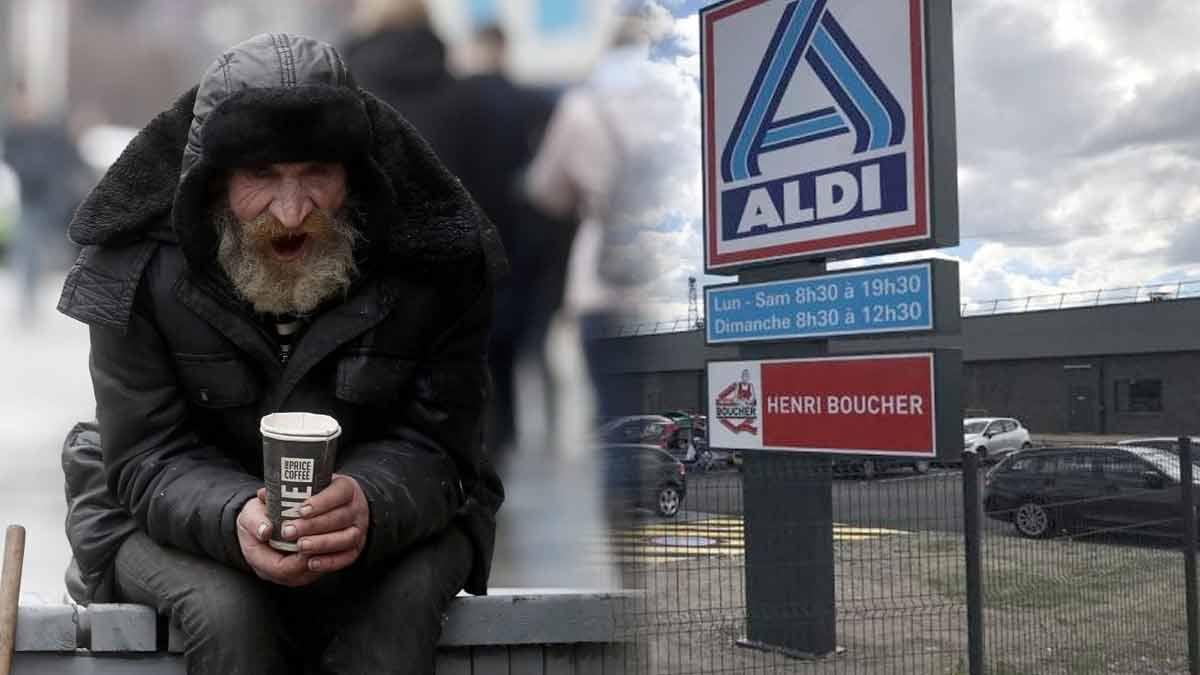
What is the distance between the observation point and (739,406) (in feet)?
15.6

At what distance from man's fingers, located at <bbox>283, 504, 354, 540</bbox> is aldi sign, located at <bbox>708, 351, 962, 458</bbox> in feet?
9.46

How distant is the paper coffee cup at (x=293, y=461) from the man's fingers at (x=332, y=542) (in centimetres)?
1

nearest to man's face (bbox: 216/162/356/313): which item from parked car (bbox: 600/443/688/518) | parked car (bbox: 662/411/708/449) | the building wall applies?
parked car (bbox: 600/443/688/518)

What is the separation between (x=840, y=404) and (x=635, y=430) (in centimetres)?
188

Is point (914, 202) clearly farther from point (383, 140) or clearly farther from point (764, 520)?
point (383, 140)

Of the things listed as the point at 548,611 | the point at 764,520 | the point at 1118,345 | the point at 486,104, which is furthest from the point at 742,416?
the point at 1118,345

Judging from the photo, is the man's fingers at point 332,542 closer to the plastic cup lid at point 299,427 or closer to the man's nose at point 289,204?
the plastic cup lid at point 299,427

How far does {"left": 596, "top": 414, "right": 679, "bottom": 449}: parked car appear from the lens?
245 cm

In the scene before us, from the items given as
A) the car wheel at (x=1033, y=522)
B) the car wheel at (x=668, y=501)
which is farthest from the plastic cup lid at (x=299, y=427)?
the car wheel at (x=1033, y=522)

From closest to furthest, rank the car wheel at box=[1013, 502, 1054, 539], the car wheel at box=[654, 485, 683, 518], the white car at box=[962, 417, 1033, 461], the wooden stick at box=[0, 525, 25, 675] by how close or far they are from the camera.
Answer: the wooden stick at box=[0, 525, 25, 675] → the car wheel at box=[654, 485, 683, 518] → the car wheel at box=[1013, 502, 1054, 539] → the white car at box=[962, 417, 1033, 461]

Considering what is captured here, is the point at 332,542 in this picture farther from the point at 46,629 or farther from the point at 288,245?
the point at 46,629

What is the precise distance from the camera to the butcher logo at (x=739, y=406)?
4684 millimetres

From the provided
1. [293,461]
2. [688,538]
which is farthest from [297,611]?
[688,538]

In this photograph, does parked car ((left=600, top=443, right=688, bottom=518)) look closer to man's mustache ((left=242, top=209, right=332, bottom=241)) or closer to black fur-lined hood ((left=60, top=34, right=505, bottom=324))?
black fur-lined hood ((left=60, top=34, right=505, bottom=324))
